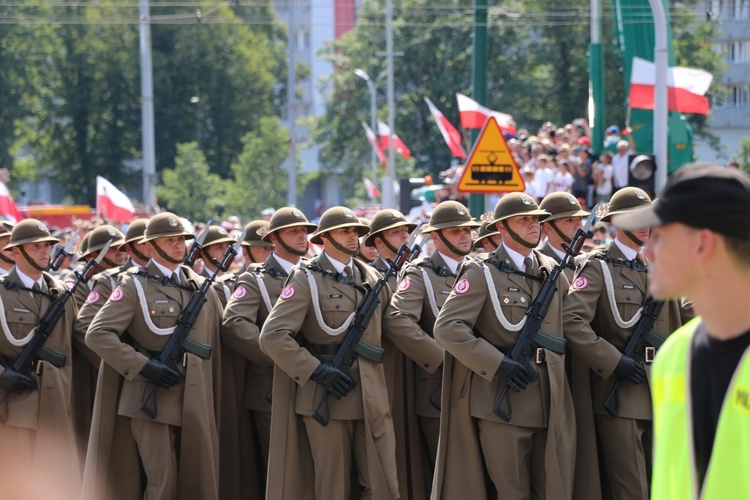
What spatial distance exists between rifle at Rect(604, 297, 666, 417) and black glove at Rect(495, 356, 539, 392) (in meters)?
0.62

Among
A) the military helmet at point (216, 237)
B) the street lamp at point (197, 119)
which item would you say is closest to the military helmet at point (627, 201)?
the military helmet at point (216, 237)

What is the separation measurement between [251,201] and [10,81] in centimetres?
2311

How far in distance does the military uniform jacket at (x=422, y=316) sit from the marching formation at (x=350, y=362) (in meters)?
0.01

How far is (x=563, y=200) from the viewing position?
8930 mm

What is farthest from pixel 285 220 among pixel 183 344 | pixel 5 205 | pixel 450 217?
pixel 5 205

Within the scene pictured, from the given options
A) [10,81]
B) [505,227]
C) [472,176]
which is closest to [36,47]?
[10,81]

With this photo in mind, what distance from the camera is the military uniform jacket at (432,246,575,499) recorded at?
768cm

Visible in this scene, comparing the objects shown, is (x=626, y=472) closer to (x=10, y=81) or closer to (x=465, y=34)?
(x=465, y=34)

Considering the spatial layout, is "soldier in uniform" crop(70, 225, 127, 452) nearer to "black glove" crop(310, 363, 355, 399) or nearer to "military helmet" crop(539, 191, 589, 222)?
Result: "black glove" crop(310, 363, 355, 399)

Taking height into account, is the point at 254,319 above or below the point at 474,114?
below

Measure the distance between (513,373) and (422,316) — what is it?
1575 mm

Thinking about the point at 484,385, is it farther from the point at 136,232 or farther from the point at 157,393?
the point at 136,232

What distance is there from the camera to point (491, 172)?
1233 centimetres

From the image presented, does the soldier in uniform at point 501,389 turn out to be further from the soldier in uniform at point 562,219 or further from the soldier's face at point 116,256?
the soldier's face at point 116,256
